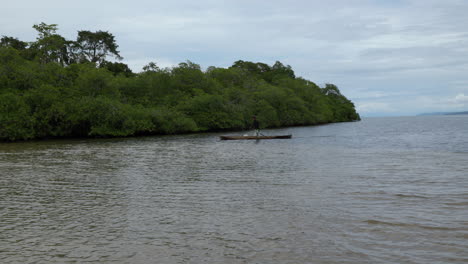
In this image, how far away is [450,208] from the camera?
11.1m

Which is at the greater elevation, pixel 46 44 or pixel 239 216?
pixel 46 44

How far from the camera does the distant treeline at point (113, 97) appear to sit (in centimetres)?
5484

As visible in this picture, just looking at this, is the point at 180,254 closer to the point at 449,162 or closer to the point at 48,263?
the point at 48,263

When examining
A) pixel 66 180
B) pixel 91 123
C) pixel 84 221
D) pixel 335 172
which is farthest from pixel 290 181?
pixel 91 123

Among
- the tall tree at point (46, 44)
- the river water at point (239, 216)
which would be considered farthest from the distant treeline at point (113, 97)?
the river water at point (239, 216)

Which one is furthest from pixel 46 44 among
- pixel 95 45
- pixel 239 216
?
pixel 239 216

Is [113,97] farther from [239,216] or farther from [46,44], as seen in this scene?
[239,216]

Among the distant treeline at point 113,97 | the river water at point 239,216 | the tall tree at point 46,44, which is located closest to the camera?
the river water at point 239,216

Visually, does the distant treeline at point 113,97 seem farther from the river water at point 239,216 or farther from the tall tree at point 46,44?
the river water at point 239,216

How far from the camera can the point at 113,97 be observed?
63625mm

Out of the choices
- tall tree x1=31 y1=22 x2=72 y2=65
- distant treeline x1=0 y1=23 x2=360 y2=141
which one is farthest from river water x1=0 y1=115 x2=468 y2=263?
tall tree x1=31 y1=22 x2=72 y2=65

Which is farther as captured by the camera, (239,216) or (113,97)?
(113,97)

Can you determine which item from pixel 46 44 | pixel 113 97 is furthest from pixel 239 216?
pixel 46 44

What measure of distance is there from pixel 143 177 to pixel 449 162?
Answer: 55.3 feet
